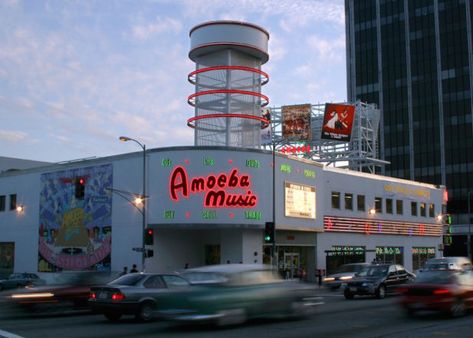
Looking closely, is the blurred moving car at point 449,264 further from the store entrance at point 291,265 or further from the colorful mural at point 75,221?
the colorful mural at point 75,221

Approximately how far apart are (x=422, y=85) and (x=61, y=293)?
342 ft

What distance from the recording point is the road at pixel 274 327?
16062 mm

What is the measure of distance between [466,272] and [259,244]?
24.8m

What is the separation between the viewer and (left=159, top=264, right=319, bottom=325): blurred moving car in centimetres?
1647

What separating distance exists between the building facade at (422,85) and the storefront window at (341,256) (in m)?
56.6

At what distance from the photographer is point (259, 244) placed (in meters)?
44.5

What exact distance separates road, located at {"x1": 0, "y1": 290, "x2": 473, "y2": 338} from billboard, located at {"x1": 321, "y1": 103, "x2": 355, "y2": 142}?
4007cm

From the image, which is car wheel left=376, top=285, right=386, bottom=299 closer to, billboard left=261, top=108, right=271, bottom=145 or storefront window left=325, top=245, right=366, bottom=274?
storefront window left=325, top=245, right=366, bottom=274

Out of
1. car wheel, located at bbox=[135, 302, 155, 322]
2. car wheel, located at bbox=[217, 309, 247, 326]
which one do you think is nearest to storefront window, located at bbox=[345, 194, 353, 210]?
car wheel, located at bbox=[135, 302, 155, 322]

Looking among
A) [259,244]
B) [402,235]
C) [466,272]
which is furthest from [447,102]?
[466,272]

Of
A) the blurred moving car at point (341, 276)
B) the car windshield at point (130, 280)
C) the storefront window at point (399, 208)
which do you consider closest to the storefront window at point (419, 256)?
the storefront window at point (399, 208)

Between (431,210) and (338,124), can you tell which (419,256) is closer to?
(431,210)

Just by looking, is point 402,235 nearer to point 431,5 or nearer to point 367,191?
point 367,191

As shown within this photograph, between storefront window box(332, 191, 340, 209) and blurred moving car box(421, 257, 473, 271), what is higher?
storefront window box(332, 191, 340, 209)
